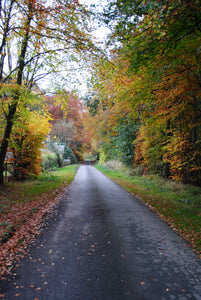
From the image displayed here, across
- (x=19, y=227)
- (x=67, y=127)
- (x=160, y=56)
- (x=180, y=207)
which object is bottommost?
(x=180, y=207)

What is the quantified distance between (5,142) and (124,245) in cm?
831

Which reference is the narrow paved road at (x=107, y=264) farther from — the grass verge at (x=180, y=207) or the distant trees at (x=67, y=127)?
the distant trees at (x=67, y=127)

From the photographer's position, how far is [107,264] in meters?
3.45

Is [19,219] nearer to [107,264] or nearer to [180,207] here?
[107,264]

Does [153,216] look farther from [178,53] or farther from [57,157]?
[57,157]

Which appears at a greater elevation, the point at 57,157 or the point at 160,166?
the point at 57,157

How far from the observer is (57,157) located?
83.1ft

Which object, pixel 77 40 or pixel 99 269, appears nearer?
pixel 99 269

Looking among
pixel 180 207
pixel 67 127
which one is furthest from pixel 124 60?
pixel 67 127

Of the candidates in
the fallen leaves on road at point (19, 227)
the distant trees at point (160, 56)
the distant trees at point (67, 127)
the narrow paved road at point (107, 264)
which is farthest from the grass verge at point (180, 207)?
the distant trees at point (67, 127)

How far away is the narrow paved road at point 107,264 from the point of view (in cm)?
274

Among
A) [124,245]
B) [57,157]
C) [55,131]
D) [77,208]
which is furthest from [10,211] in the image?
[55,131]

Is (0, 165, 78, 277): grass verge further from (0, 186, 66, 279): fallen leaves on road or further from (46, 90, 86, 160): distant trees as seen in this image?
(46, 90, 86, 160): distant trees

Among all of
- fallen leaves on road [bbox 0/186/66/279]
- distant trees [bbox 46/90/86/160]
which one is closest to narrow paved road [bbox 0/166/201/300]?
fallen leaves on road [bbox 0/186/66/279]
